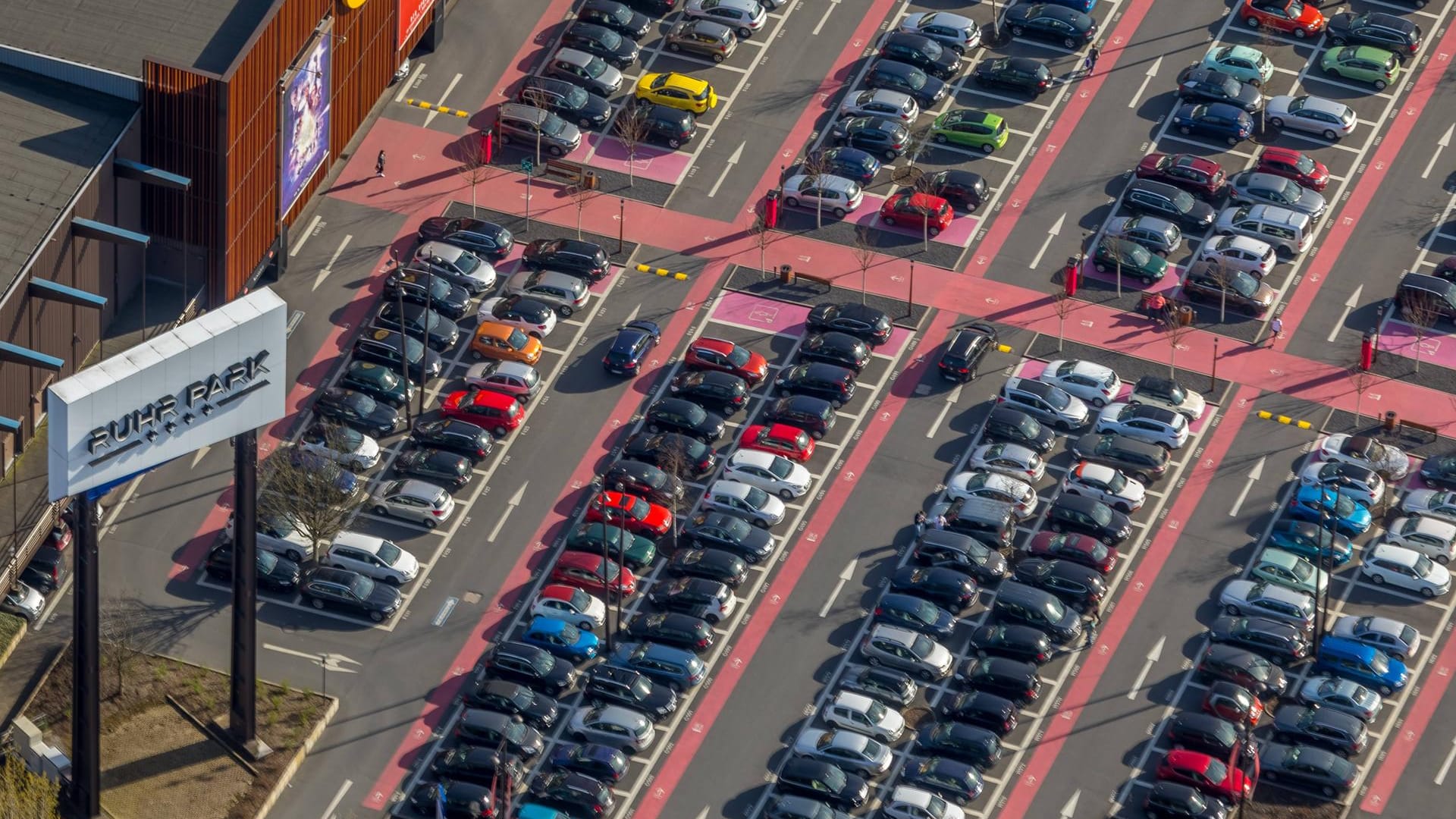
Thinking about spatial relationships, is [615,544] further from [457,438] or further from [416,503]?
[457,438]

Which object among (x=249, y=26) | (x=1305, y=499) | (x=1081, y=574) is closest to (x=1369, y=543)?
(x=1305, y=499)

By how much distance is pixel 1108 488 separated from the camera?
194 m

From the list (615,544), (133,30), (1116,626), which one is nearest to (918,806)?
(1116,626)

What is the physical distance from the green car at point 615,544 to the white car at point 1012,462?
17.8 meters

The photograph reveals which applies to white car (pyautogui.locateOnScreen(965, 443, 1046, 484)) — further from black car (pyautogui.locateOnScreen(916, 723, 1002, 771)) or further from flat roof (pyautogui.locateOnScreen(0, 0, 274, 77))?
flat roof (pyautogui.locateOnScreen(0, 0, 274, 77))

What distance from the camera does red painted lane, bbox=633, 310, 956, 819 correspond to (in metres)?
181

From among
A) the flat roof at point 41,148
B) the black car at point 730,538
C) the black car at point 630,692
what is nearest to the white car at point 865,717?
the black car at point 630,692

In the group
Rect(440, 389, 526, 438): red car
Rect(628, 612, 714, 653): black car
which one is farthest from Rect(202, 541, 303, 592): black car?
Rect(628, 612, 714, 653): black car

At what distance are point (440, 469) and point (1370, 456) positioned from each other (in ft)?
155

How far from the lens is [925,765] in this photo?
179750 mm

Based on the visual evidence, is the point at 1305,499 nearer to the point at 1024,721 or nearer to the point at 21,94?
the point at 1024,721

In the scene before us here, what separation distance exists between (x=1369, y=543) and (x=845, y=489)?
86.7ft

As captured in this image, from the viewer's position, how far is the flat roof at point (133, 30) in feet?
637

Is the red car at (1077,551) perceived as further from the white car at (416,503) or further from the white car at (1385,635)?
the white car at (416,503)
